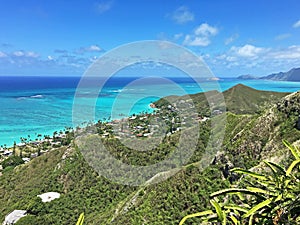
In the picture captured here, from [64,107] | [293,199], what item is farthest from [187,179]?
[64,107]

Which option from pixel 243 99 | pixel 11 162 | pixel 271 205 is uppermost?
pixel 271 205

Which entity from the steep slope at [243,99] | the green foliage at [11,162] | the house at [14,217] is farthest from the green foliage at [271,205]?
the steep slope at [243,99]

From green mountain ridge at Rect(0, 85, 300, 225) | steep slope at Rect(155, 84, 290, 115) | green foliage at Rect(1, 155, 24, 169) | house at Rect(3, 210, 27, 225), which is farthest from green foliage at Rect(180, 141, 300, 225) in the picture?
steep slope at Rect(155, 84, 290, 115)

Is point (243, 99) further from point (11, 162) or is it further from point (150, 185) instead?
point (150, 185)

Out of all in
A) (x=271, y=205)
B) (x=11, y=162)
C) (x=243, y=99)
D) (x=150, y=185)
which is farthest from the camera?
(x=243, y=99)

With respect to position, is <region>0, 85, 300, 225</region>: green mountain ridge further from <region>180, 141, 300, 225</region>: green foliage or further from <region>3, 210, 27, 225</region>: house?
<region>180, 141, 300, 225</region>: green foliage

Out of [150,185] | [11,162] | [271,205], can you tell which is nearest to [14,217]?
[150,185]
